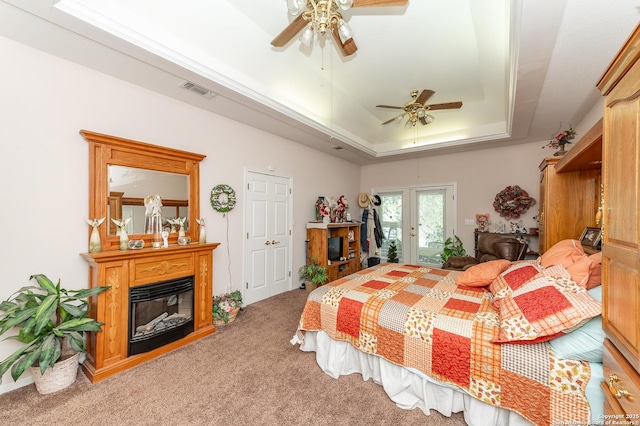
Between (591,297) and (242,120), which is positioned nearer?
(591,297)

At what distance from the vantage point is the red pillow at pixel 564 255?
1732 mm

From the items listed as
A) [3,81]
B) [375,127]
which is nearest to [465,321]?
[3,81]

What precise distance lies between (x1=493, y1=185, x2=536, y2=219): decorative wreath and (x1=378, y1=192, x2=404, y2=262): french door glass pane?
6.62 feet

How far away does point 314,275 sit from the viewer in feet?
14.8

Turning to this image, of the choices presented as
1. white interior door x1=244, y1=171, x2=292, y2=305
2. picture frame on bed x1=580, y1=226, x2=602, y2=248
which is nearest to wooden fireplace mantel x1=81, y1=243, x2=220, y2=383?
white interior door x1=244, y1=171, x2=292, y2=305

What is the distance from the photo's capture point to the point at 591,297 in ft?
4.50

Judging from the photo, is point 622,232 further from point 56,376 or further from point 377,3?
point 56,376

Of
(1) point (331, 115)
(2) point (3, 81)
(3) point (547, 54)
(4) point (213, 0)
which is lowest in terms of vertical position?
(2) point (3, 81)

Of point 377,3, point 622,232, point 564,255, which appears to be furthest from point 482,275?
point 377,3

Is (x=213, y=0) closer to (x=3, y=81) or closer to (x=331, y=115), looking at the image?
(x=3, y=81)

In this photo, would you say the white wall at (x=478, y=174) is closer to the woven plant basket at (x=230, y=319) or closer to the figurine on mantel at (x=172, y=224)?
the woven plant basket at (x=230, y=319)

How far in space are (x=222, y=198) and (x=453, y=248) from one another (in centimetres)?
434

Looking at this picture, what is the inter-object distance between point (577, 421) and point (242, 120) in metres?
4.17

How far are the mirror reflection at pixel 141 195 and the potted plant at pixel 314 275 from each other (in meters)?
2.24
